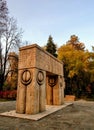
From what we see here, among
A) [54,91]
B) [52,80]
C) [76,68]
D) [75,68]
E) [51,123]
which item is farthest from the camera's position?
[75,68]

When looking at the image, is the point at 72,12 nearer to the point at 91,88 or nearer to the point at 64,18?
the point at 64,18

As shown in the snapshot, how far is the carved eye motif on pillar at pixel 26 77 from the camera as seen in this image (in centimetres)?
635

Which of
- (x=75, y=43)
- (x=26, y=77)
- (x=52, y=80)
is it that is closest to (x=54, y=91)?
(x=52, y=80)

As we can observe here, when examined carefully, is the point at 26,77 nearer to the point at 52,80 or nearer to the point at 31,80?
the point at 31,80

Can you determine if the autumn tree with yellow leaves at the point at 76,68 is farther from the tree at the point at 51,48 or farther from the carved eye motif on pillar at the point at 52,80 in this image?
the carved eye motif on pillar at the point at 52,80

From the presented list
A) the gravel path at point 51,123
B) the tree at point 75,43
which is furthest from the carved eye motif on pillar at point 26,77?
the tree at point 75,43

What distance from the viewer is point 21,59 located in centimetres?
686

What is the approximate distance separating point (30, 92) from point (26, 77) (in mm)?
701

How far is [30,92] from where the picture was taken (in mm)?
6195

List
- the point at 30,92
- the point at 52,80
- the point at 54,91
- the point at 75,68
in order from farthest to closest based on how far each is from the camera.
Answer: the point at 75,68
the point at 52,80
the point at 54,91
the point at 30,92

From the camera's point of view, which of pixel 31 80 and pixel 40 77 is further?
pixel 40 77

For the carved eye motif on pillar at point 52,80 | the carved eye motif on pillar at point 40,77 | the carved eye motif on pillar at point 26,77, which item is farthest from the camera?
the carved eye motif on pillar at point 52,80

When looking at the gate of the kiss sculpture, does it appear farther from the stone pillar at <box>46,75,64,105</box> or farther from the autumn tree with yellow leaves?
the autumn tree with yellow leaves

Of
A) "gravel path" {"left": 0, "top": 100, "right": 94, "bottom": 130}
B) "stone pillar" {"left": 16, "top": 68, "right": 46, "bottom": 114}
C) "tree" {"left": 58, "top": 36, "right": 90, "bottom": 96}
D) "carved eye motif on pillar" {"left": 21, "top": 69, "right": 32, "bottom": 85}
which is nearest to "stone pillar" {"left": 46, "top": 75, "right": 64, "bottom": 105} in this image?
"stone pillar" {"left": 16, "top": 68, "right": 46, "bottom": 114}
